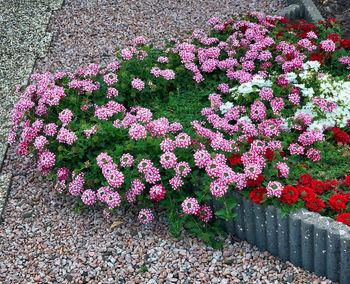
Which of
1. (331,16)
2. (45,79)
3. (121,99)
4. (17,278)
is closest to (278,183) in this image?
(121,99)

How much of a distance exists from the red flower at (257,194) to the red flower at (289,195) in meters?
0.14

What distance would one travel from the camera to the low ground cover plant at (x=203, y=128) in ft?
11.0

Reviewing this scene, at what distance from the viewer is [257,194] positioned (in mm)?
3232

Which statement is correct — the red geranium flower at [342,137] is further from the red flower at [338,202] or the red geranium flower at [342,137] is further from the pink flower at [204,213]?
the pink flower at [204,213]

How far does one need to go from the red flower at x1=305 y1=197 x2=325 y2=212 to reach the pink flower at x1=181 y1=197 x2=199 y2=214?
0.77m

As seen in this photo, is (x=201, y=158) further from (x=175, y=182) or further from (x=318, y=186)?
(x=318, y=186)

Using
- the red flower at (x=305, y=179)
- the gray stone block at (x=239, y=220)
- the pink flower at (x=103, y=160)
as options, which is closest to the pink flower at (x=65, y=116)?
the pink flower at (x=103, y=160)

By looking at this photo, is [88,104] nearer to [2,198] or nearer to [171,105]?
[171,105]

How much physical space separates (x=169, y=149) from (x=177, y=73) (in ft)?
4.63

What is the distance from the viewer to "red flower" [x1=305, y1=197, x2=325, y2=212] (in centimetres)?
311

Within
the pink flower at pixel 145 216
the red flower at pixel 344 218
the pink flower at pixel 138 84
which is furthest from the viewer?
the pink flower at pixel 138 84

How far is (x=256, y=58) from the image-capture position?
475 centimetres

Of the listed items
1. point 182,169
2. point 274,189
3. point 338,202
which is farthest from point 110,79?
point 338,202

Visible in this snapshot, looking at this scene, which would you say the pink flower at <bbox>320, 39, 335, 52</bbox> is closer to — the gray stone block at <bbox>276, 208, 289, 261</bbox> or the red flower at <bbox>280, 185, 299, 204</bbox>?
the red flower at <bbox>280, 185, 299, 204</bbox>
